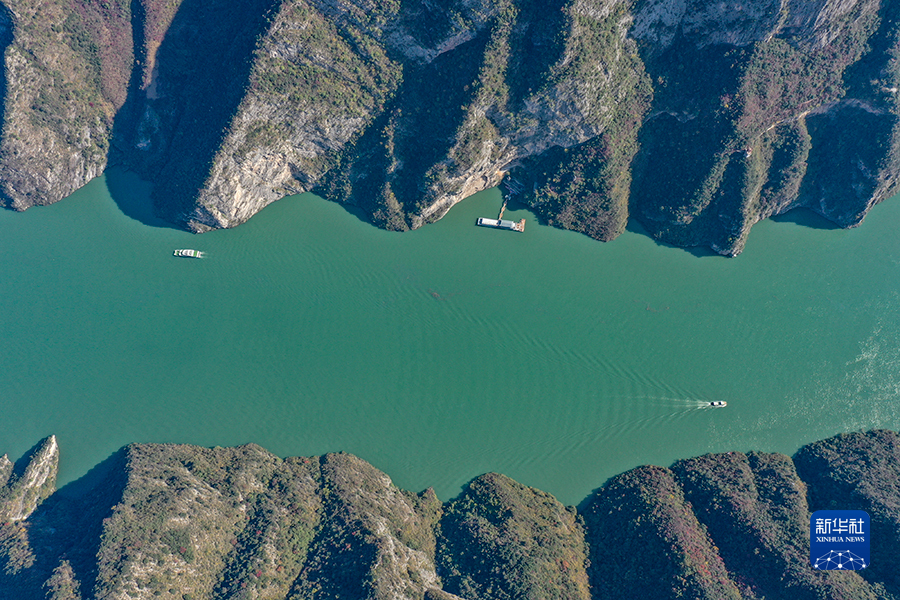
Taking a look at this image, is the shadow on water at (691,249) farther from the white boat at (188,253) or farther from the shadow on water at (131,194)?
the shadow on water at (131,194)

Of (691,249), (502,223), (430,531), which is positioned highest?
(691,249)

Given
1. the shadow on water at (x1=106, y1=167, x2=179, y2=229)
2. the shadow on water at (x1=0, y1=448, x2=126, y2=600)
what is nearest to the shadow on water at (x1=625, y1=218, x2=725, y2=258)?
the shadow on water at (x1=106, y1=167, x2=179, y2=229)

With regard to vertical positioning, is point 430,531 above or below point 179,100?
below

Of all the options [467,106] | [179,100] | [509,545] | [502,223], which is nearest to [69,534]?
[509,545]

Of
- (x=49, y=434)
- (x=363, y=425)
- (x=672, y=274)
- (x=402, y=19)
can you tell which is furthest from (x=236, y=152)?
(x=672, y=274)

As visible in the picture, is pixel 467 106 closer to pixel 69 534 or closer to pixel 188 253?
pixel 188 253

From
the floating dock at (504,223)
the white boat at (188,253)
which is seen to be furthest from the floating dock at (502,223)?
the white boat at (188,253)

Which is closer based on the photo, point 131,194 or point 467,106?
point 467,106

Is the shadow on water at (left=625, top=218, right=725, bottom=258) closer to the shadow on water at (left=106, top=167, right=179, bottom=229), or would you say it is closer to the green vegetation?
the green vegetation

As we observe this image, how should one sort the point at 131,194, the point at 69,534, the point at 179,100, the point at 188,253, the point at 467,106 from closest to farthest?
the point at 467,106 → the point at 69,534 → the point at 179,100 → the point at 188,253 → the point at 131,194
